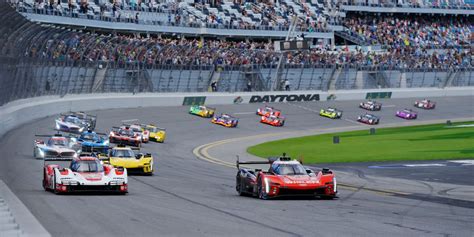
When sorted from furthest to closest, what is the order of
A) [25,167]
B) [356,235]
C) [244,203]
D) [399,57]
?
1. [399,57]
2. [25,167]
3. [244,203]
4. [356,235]

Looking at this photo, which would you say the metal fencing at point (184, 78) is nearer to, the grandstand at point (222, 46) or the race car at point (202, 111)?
the grandstand at point (222, 46)

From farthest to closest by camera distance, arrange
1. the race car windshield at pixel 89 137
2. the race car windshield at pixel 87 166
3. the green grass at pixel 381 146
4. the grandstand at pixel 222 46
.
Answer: the grandstand at pixel 222 46 < the green grass at pixel 381 146 < the race car windshield at pixel 89 137 < the race car windshield at pixel 87 166

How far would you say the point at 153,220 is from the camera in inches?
741

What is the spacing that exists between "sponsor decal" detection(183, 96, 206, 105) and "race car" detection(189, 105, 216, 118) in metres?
3.64

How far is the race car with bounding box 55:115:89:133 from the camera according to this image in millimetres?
52544

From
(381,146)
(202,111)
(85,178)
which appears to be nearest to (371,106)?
(202,111)

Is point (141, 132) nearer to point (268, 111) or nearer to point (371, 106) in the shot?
point (268, 111)

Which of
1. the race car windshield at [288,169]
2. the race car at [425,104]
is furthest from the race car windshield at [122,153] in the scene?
the race car at [425,104]

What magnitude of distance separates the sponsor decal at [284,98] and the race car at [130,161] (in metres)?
48.4

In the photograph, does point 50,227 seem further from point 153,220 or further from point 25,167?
point 25,167

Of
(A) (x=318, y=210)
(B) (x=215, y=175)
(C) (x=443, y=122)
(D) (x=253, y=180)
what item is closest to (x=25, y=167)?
(B) (x=215, y=175)

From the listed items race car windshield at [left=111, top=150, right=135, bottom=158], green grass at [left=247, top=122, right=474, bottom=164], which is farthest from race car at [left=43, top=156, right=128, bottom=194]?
green grass at [left=247, top=122, right=474, bottom=164]

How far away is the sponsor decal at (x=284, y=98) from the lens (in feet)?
271

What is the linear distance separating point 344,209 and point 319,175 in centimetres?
319
